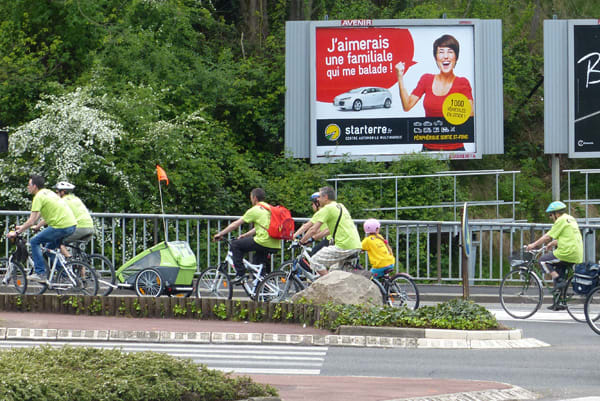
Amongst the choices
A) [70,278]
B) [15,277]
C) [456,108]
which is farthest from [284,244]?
[456,108]

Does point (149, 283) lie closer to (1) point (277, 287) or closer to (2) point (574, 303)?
(1) point (277, 287)

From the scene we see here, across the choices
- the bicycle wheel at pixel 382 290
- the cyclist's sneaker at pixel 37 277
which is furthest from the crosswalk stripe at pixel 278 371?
the cyclist's sneaker at pixel 37 277

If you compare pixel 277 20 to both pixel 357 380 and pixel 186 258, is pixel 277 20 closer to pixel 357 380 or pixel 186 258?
pixel 186 258

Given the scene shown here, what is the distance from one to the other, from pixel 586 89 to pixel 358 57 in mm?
5999

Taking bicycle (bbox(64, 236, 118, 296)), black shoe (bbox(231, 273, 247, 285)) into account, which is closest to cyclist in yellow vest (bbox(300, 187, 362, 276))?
black shoe (bbox(231, 273, 247, 285))

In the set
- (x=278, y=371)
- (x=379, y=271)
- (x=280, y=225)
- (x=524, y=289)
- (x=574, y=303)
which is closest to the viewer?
(x=278, y=371)

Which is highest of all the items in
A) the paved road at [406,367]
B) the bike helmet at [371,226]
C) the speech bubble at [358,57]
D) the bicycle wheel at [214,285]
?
the speech bubble at [358,57]

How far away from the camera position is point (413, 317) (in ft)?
43.4

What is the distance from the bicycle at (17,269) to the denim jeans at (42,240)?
36cm

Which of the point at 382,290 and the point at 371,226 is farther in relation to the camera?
the point at 371,226

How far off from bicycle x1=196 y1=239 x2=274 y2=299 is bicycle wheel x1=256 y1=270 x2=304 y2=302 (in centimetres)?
15

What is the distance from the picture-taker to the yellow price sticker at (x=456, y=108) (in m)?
27.0

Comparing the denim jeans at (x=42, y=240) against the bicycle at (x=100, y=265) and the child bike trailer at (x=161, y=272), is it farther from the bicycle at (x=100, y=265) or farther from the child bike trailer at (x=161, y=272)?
the child bike trailer at (x=161, y=272)

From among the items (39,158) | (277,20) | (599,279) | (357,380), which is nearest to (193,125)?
(39,158)
